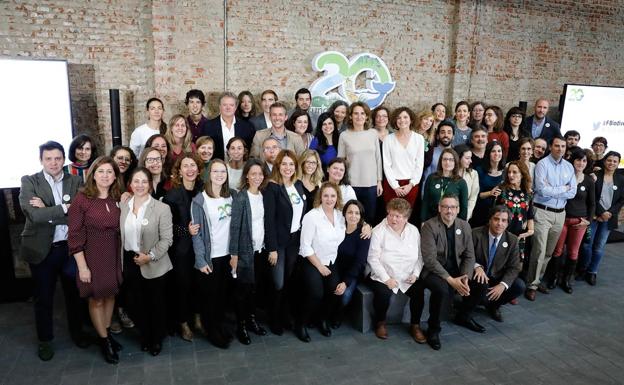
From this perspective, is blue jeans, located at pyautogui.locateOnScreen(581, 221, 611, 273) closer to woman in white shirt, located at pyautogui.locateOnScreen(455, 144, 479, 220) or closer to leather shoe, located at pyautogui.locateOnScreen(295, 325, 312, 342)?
woman in white shirt, located at pyautogui.locateOnScreen(455, 144, 479, 220)

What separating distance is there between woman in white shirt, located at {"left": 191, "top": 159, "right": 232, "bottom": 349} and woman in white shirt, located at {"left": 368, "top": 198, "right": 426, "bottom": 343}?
1366 millimetres

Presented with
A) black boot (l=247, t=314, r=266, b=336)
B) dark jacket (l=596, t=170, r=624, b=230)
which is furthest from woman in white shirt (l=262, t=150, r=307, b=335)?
dark jacket (l=596, t=170, r=624, b=230)

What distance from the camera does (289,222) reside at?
4043 millimetres

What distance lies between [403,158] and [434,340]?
198cm

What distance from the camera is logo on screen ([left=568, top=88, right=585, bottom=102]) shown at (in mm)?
7219

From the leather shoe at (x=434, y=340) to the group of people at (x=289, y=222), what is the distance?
11 millimetres

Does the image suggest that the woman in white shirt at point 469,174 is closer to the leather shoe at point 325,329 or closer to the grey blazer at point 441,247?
the grey blazer at point 441,247

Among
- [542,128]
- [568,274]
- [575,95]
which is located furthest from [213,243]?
[575,95]

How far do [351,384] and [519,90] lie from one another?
611cm

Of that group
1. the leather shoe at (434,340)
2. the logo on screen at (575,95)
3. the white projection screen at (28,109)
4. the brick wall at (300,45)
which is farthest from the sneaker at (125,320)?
the logo on screen at (575,95)

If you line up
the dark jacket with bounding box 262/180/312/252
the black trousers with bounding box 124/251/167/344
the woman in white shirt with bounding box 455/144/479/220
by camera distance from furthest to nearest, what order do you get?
the woman in white shirt with bounding box 455/144/479/220, the dark jacket with bounding box 262/180/312/252, the black trousers with bounding box 124/251/167/344

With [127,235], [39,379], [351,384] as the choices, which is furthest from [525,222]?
[39,379]

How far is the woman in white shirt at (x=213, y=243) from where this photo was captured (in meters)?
3.69

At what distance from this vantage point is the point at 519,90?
755cm
